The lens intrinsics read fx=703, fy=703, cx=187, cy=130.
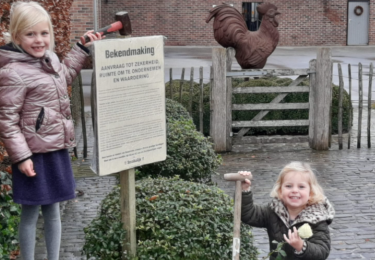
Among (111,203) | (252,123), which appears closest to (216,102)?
(252,123)

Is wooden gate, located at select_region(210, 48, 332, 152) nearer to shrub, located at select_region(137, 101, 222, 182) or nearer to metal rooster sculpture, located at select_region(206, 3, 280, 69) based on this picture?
metal rooster sculpture, located at select_region(206, 3, 280, 69)

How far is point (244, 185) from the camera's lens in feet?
12.3

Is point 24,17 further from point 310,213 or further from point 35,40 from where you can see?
point 310,213

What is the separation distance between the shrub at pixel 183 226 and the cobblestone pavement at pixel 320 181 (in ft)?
4.57

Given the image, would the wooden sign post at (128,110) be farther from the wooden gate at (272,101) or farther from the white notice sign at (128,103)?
the wooden gate at (272,101)

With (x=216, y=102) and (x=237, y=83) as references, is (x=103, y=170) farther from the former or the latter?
(x=237, y=83)

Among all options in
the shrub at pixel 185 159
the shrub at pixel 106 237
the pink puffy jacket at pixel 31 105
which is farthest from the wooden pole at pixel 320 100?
the pink puffy jacket at pixel 31 105

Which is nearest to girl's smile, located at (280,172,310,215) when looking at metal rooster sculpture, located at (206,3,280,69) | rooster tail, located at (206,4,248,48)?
metal rooster sculpture, located at (206,3,280,69)

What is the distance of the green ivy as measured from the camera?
4.76m

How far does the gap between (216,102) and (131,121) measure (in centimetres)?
620

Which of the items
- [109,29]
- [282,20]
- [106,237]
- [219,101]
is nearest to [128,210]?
[106,237]

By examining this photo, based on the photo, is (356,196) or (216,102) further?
(216,102)

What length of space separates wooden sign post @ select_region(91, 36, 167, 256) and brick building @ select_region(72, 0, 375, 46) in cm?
2856

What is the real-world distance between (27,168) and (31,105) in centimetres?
35
